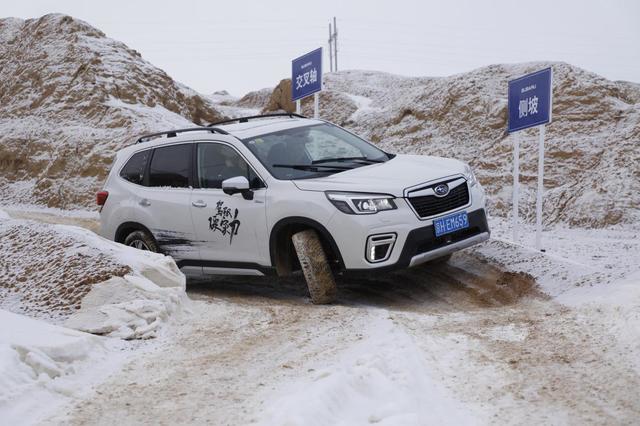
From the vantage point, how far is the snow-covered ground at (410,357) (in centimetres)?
395

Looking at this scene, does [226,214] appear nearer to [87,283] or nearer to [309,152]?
[309,152]

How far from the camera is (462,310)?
6.65 metres

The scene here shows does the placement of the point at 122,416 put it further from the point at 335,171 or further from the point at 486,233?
the point at 486,233

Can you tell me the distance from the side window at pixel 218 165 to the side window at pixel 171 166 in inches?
8.7

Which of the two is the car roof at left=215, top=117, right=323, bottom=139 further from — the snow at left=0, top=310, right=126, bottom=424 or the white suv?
the snow at left=0, top=310, right=126, bottom=424

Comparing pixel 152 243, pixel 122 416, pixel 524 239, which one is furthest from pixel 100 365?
pixel 524 239

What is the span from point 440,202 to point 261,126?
7.57 ft

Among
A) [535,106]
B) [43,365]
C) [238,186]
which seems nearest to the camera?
[43,365]

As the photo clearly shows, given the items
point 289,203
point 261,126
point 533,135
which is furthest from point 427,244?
point 533,135

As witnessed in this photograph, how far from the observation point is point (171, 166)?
842 cm

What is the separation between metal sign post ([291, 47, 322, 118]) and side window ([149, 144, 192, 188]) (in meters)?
4.15

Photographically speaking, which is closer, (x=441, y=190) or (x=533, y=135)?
(x=441, y=190)

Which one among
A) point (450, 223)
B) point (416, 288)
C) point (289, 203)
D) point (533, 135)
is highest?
point (533, 135)

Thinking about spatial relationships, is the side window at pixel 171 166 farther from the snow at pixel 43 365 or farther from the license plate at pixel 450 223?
the snow at pixel 43 365
